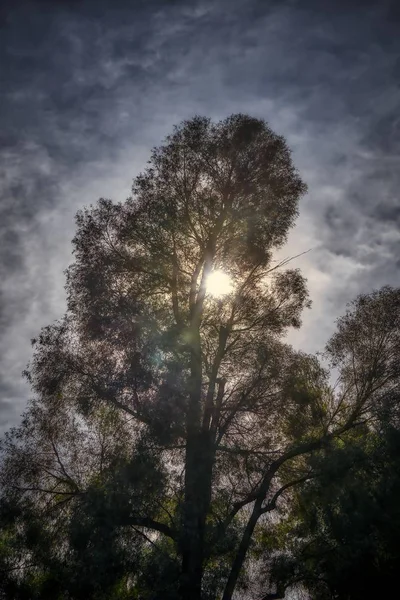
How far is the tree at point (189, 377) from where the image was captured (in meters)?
15.2

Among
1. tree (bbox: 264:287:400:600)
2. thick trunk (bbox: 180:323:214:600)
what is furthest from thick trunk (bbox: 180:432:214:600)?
tree (bbox: 264:287:400:600)

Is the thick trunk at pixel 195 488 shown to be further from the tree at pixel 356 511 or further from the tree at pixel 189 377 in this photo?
the tree at pixel 356 511

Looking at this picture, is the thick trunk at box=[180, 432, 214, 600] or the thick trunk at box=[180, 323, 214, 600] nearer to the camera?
the thick trunk at box=[180, 432, 214, 600]

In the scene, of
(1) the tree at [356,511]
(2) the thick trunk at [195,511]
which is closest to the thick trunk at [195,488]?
(2) the thick trunk at [195,511]

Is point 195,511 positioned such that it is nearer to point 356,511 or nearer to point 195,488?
point 195,488

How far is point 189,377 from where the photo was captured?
57.3 feet

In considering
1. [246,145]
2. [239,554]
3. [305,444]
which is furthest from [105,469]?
[246,145]

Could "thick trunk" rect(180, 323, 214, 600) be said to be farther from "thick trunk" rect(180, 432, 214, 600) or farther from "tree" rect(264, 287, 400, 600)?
"tree" rect(264, 287, 400, 600)

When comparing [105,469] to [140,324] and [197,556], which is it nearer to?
[197,556]

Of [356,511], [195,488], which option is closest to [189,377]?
[195,488]

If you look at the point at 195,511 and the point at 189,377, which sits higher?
the point at 189,377

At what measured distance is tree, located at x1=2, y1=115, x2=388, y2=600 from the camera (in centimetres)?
1516

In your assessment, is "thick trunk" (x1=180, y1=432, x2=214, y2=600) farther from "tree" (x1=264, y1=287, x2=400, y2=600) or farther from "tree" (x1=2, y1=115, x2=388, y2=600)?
"tree" (x1=264, y1=287, x2=400, y2=600)

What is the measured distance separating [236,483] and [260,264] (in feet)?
30.1
